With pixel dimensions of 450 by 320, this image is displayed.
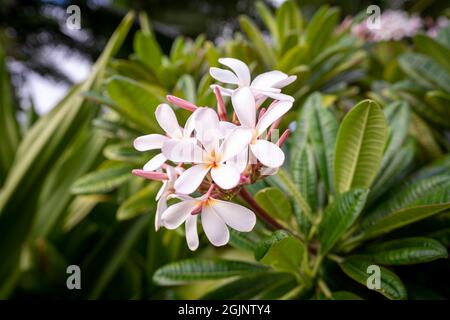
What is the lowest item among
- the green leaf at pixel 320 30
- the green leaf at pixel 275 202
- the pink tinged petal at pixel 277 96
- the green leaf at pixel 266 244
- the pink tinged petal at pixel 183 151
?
the green leaf at pixel 266 244

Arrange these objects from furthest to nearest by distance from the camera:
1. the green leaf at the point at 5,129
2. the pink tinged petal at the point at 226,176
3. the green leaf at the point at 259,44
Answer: the green leaf at the point at 5,129
the green leaf at the point at 259,44
the pink tinged petal at the point at 226,176

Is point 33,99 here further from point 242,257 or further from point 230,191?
point 230,191

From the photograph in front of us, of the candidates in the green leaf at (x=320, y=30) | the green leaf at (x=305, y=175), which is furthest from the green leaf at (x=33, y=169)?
the green leaf at (x=305, y=175)

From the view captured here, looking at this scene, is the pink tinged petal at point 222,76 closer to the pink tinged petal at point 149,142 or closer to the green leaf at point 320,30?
the pink tinged petal at point 149,142

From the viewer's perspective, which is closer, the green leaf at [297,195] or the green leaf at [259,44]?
the green leaf at [297,195]

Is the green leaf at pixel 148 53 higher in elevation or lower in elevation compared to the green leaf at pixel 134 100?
higher

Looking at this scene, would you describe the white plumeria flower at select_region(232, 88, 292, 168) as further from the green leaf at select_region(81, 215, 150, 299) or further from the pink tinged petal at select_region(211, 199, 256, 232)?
the green leaf at select_region(81, 215, 150, 299)

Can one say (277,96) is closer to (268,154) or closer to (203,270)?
(268,154)

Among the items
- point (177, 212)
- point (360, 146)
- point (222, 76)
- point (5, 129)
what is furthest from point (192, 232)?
point (5, 129)
